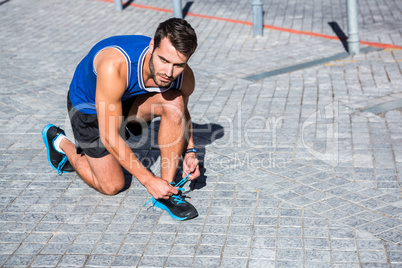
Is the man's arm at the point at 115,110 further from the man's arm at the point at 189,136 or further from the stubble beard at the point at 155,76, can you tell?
the man's arm at the point at 189,136

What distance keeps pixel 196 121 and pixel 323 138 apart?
1.40 metres

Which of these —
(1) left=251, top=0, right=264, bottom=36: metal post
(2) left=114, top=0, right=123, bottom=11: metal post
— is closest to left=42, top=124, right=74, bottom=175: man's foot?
(1) left=251, top=0, right=264, bottom=36: metal post

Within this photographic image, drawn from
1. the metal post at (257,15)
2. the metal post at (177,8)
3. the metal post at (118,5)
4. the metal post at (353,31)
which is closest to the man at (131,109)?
the metal post at (353,31)

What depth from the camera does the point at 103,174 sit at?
425cm

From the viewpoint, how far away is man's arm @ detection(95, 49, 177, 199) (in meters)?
3.58

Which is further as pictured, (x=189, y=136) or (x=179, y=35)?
(x=189, y=136)

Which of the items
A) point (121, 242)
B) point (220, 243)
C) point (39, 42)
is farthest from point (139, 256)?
point (39, 42)

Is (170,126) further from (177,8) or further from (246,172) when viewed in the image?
(177,8)

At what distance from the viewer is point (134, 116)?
14.4 ft

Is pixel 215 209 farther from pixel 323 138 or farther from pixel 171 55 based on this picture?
pixel 323 138

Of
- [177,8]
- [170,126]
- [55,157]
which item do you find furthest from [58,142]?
[177,8]

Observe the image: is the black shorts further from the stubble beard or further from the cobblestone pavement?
the stubble beard

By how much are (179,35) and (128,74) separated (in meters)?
0.50

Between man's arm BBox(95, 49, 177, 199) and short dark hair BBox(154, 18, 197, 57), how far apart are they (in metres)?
0.35
